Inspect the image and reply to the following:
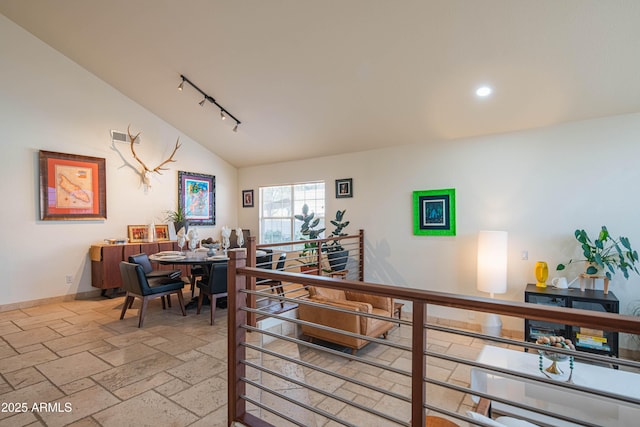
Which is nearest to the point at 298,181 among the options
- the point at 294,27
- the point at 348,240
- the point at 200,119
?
the point at 348,240

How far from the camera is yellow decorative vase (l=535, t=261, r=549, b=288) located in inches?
149

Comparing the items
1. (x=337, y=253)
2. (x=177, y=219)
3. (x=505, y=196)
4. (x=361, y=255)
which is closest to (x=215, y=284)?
(x=337, y=253)

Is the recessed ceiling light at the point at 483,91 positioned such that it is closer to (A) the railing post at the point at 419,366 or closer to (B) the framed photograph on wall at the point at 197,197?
(A) the railing post at the point at 419,366

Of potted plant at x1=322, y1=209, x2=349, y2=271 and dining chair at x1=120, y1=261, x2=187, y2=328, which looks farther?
potted plant at x1=322, y1=209, x2=349, y2=271

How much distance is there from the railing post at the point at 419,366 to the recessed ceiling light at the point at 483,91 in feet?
10.6

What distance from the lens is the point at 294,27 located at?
3.46m

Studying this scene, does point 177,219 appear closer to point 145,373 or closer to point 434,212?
point 145,373

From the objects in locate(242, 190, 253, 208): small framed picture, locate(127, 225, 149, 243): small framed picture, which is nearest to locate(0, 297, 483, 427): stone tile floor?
locate(127, 225, 149, 243): small framed picture

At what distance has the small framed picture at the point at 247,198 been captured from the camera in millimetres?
7286

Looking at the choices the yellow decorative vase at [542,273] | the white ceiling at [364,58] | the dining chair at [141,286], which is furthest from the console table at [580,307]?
the dining chair at [141,286]

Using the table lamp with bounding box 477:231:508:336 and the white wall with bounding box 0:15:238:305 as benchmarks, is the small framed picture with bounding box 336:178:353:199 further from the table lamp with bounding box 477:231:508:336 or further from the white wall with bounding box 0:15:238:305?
the white wall with bounding box 0:15:238:305

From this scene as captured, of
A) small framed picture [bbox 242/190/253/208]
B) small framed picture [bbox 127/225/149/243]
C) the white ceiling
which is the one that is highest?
the white ceiling

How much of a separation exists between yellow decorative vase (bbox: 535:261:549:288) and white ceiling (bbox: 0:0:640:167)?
1.69 m

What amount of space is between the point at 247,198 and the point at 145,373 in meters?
4.97
